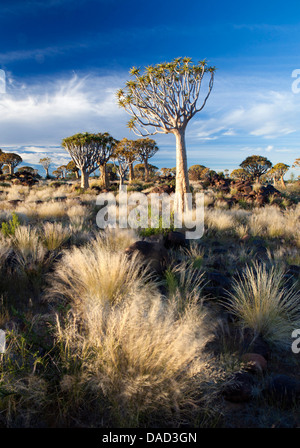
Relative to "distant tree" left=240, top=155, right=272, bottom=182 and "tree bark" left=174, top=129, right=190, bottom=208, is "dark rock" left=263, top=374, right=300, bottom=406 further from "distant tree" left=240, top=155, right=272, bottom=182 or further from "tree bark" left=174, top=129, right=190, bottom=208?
"distant tree" left=240, top=155, right=272, bottom=182

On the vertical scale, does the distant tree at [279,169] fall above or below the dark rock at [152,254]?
above

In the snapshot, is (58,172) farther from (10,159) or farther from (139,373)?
(139,373)

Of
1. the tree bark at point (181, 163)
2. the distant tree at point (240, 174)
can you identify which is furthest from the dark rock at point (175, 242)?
the distant tree at point (240, 174)

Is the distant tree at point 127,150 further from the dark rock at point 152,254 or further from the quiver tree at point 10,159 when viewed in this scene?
the dark rock at point 152,254

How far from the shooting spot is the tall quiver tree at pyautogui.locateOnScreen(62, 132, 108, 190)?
23344 mm

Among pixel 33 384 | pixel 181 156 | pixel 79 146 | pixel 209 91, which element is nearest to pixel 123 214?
pixel 181 156

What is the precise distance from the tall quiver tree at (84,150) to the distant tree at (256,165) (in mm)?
20447

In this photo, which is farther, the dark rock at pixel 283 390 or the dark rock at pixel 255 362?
the dark rock at pixel 255 362

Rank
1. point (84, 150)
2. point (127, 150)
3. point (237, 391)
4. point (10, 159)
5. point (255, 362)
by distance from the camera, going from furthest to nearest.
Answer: point (10, 159), point (127, 150), point (84, 150), point (255, 362), point (237, 391)

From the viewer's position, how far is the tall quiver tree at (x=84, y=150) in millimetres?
23344

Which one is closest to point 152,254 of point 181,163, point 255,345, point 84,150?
point 255,345

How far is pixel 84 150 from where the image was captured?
2362 cm

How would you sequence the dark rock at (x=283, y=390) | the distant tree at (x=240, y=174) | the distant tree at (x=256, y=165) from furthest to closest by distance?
the distant tree at (x=240, y=174), the distant tree at (x=256, y=165), the dark rock at (x=283, y=390)
